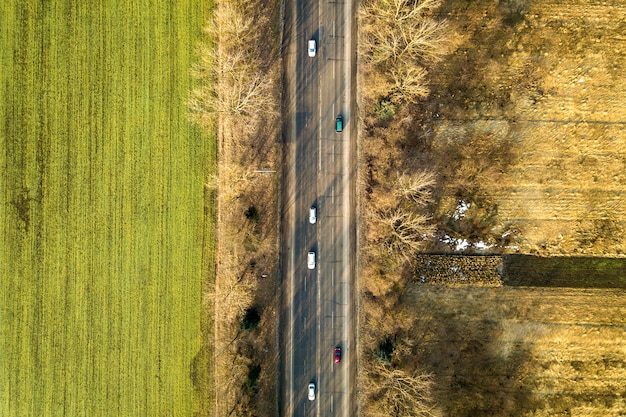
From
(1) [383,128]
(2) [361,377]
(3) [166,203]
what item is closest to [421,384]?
(2) [361,377]

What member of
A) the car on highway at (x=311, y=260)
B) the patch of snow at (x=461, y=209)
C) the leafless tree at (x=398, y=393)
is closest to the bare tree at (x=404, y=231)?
the patch of snow at (x=461, y=209)

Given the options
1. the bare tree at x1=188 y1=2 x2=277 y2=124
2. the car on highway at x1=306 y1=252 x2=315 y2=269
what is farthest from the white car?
the car on highway at x1=306 y1=252 x2=315 y2=269

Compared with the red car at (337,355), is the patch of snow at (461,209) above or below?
above

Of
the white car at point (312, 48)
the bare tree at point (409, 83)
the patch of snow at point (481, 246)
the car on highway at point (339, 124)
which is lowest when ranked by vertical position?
the patch of snow at point (481, 246)

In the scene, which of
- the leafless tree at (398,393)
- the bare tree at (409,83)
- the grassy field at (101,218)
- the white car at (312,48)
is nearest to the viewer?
the bare tree at (409,83)

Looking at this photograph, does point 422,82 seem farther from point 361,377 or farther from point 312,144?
point 361,377

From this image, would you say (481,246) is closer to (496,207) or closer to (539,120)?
(496,207)

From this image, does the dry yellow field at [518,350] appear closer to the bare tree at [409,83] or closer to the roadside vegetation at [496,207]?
the roadside vegetation at [496,207]

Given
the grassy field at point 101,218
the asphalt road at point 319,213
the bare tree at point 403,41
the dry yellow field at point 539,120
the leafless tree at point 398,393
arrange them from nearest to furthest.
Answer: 1. the bare tree at point 403,41
2. the leafless tree at point 398,393
3. the dry yellow field at point 539,120
4. the grassy field at point 101,218
5. the asphalt road at point 319,213
